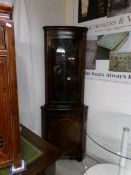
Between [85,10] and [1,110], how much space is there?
5.48 ft

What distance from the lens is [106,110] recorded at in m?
2.00

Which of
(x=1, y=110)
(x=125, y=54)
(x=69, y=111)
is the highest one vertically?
(x=125, y=54)

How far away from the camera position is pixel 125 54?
174cm

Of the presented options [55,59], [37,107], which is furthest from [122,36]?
[37,107]

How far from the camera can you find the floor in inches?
78.1

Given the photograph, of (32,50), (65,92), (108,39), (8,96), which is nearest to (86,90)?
(65,92)

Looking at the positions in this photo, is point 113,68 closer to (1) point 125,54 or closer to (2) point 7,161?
(1) point 125,54

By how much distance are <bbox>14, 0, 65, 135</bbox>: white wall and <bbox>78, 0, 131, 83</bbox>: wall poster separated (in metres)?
0.40

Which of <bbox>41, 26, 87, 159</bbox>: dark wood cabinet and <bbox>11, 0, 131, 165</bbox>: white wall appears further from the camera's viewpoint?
<bbox>41, 26, 87, 159</bbox>: dark wood cabinet

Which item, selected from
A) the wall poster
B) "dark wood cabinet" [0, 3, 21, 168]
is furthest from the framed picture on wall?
"dark wood cabinet" [0, 3, 21, 168]

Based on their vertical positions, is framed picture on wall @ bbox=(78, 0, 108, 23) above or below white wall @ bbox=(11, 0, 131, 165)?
above

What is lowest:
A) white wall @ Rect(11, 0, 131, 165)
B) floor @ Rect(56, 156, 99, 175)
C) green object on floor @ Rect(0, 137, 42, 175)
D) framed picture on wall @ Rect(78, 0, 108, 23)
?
floor @ Rect(56, 156, 99, 175)

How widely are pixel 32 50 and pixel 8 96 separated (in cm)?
126

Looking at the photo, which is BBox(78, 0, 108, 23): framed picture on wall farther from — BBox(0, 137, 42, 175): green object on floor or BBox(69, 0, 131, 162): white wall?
BBox(0, 137, 42, 175): green object on floor
